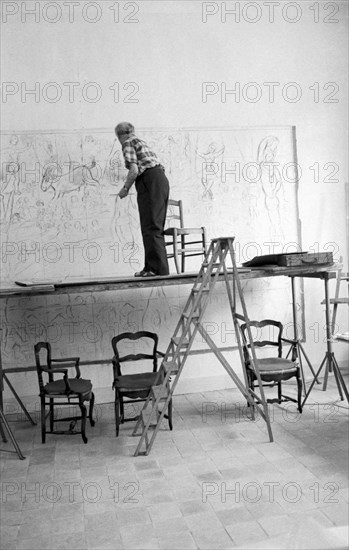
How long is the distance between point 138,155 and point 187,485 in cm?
321

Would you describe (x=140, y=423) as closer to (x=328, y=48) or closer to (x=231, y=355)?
(x=231, y=355)

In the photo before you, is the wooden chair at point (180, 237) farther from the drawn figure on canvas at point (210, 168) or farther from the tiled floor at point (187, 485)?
the tiled floor at point (187, 485)

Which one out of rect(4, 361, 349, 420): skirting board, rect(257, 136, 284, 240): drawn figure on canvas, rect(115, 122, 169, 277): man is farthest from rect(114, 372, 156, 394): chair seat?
rect(257, 136, 284, 240): drawn figure on canvas

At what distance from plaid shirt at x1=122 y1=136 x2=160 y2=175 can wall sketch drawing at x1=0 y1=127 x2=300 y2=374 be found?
1.01 metres

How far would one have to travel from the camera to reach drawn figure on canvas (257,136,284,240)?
7.33 meters

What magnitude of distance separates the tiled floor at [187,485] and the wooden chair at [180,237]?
1763 mm

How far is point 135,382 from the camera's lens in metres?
5.77

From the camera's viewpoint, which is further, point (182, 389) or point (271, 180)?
point (271, 180)

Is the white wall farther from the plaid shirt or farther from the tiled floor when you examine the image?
the tiled floor

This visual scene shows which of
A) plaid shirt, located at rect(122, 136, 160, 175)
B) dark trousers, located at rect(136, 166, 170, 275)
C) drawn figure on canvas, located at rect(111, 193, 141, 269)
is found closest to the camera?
plaid shirt, located at rect(122, 136, 160, 175)

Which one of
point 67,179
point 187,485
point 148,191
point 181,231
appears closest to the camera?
point 187,485

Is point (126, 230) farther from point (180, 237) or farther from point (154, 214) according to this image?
point (154, 214)

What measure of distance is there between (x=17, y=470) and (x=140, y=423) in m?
1.44

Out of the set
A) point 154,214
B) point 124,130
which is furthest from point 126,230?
point 124,130
